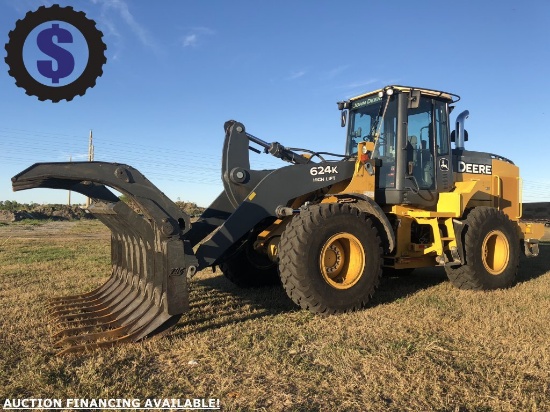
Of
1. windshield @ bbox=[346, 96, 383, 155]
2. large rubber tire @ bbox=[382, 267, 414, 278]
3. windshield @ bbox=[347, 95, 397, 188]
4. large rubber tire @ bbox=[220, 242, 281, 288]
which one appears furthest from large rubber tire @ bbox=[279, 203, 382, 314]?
large rubber tire @ bbox=[382, 267, 414, 278]

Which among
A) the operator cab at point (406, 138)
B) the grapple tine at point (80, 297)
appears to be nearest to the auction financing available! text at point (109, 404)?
the grapple tine at point (80, 297)

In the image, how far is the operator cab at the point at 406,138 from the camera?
22.3 ft

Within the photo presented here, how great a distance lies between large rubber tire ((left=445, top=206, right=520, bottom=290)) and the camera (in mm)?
6969

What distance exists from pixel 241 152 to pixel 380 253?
88.5 inches

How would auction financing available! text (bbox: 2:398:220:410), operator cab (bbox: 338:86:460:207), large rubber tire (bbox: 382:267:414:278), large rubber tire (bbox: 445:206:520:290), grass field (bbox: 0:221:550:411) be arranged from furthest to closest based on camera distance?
large rubber tire (bbox: 382:267:414:278), large rubber tire (bbox: 445:206:520:290), operator cab (bbox: 338:86:460:207), grass field (bbox: 0:221:550:411), auction financing available! text (bbox: 2:398:220:410)

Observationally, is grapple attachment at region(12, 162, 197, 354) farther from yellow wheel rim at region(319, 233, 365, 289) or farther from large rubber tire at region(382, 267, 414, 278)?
large rubber tire at region(382, 267, 414, 278)

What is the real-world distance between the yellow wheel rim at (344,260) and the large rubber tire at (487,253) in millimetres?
2142

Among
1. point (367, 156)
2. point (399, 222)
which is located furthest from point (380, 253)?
point (367, 156)

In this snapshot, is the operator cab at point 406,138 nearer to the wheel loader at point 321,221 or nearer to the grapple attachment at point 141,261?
the wheel loader at point 321,221

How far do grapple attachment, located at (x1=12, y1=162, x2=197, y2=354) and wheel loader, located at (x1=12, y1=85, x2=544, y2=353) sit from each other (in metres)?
0.01

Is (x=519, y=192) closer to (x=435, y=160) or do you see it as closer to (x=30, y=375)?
(x=435, y=160)

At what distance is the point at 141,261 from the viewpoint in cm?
546

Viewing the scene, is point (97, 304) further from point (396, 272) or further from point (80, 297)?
point (396, 272)

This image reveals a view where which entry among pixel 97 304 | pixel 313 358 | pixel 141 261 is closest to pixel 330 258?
pixel 313 358
